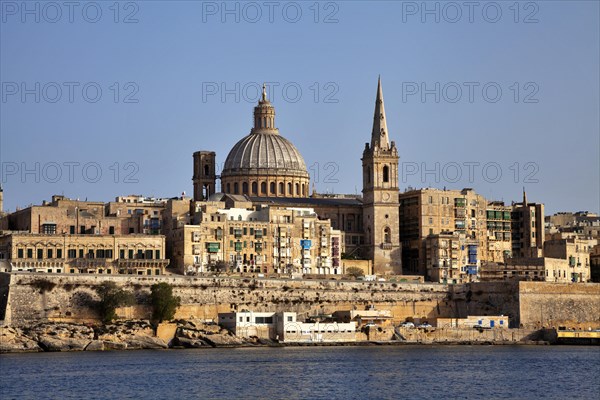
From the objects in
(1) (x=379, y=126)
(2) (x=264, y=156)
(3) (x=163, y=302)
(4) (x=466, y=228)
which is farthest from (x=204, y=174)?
(3) (x=163, y=302)

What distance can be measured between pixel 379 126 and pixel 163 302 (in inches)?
1141

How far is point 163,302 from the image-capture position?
83.2 m

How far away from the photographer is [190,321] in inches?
3312

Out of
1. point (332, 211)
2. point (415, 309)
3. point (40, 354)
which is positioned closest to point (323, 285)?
point (415, 309)

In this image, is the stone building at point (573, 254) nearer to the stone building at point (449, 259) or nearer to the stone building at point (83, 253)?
the stone building at point (449, 259)

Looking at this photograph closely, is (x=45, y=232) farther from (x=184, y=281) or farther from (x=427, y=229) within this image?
(x=427, y=229)

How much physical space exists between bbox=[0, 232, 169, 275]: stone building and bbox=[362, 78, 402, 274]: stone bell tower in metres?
17.7

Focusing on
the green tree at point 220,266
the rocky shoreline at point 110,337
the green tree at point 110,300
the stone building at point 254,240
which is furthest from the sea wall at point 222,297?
the stone building at point 254,240

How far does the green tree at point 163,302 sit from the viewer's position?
83.0 metres

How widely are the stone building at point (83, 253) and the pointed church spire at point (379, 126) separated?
68.1 feet

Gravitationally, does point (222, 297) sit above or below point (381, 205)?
below

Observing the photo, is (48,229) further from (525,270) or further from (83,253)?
(525,270)

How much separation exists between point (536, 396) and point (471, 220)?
5188 centimetres

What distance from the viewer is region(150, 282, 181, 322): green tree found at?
272ft
